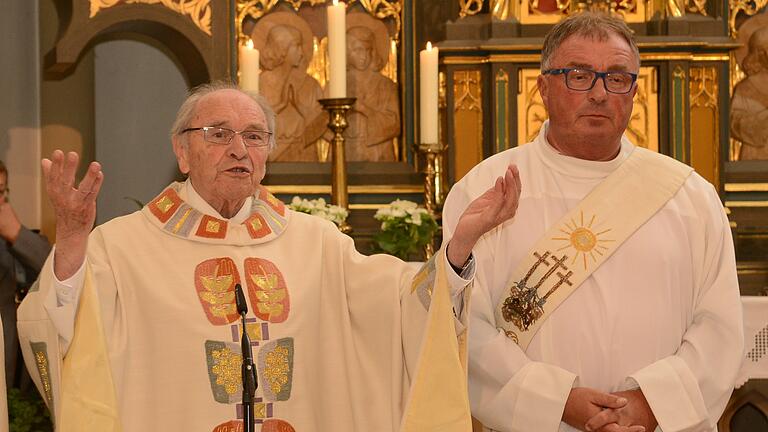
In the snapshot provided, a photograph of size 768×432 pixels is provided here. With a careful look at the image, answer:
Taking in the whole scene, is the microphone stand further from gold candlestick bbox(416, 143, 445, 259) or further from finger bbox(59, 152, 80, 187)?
gold candlestick bbox(416, 143, 445, 259)

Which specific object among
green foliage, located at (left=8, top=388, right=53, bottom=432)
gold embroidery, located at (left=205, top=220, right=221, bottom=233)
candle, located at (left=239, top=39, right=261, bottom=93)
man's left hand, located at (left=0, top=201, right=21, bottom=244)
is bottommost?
green foliage, located at (left=8, top=388, right=53, bottom=432)

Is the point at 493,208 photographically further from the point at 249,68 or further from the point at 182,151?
the point at 249,68

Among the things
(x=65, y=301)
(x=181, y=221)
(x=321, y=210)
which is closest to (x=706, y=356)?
(x=181, y=221)

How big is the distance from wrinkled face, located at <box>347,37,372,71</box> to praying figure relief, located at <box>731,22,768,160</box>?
182cm

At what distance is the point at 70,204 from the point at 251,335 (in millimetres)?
743

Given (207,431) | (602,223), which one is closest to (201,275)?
(207,431)

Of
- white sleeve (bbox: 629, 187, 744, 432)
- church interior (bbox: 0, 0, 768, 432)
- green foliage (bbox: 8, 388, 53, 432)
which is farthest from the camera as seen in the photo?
church interior (bbox: 0, 0, 768, 432)

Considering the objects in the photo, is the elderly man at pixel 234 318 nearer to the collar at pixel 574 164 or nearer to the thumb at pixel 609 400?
the thumb at pixel 609 400

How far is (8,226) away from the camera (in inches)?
234

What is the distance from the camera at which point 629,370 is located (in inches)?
152

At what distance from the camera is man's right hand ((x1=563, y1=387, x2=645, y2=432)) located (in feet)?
12.1

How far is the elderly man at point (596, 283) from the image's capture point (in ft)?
12.5

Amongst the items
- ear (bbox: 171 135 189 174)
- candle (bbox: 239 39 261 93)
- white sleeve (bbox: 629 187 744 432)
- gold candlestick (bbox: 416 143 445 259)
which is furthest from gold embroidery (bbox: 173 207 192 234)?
gold candlestick (bbox: 416 143 445 259)

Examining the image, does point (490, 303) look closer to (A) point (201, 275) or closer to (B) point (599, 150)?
(B) point (599, 150)
